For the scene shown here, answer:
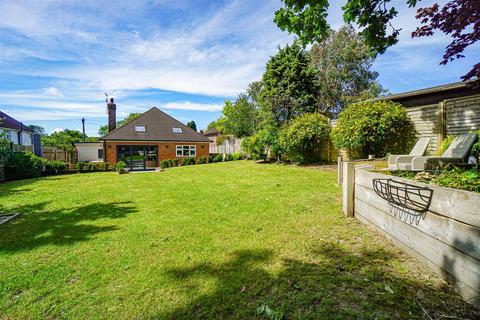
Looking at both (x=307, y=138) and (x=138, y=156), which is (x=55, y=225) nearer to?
(x=307, y=138)

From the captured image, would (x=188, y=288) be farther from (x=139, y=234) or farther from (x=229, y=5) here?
(x=229, y=5)

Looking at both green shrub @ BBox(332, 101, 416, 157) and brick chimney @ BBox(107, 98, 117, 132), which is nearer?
green shrub @ BBox(332, 101, 416, 157)

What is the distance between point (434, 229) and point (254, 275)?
1.76m

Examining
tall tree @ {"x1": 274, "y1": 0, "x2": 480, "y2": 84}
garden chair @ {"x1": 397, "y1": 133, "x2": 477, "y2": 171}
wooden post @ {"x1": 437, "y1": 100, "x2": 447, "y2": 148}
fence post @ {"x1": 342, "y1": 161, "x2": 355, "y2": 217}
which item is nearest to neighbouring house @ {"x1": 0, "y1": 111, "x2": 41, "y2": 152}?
tall tree @ {"x1": 274, "y1": 0, "x2": 480, "y2": 84}

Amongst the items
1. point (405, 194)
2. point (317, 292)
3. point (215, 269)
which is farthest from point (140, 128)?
point (405, 194)

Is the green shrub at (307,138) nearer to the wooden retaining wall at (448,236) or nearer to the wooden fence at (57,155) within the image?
the wooden retaining wall at (448,236)

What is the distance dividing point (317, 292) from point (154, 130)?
2257 cm

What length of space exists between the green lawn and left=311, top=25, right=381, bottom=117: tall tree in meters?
20.0

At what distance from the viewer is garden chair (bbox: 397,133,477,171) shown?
449 centimetres

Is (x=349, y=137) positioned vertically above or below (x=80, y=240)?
above

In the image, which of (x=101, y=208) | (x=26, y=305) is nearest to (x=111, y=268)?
(x=26, y=305)

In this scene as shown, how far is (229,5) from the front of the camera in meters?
6.96

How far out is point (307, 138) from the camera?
11.4 meters

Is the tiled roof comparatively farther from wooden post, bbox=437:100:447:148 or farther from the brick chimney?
wooden post, bbox=437:100:447:148
